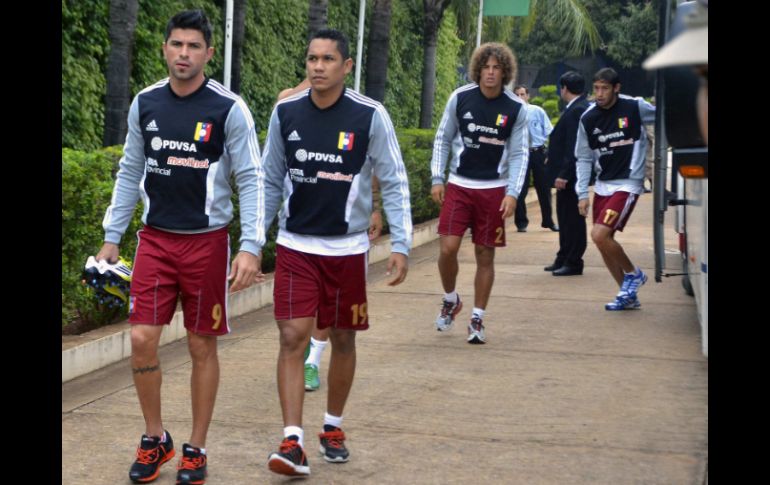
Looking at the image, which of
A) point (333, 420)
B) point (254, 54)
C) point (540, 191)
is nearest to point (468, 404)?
point (333, 420)

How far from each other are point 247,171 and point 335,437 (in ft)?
4.17

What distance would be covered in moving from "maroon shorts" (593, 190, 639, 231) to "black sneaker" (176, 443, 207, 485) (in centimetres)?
524

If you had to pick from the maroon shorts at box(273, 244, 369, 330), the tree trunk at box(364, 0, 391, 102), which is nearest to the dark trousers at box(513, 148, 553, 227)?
the tree trunk at box(364, 0, 391, 102)

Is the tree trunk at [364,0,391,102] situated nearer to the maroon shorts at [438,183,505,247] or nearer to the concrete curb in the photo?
the concrete curb

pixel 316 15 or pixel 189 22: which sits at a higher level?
pixel 316 15

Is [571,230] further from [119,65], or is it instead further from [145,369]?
[145,369]

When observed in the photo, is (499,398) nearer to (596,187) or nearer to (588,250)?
(596,187)

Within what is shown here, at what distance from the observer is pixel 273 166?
580cm

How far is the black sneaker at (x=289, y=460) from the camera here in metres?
5.26

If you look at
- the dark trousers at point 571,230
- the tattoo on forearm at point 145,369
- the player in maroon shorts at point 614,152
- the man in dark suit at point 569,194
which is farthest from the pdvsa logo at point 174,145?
the dark trousers at point 571,230

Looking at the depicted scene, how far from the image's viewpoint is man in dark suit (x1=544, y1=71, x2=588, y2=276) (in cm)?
1220

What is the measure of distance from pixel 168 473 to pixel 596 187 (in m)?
5.42
